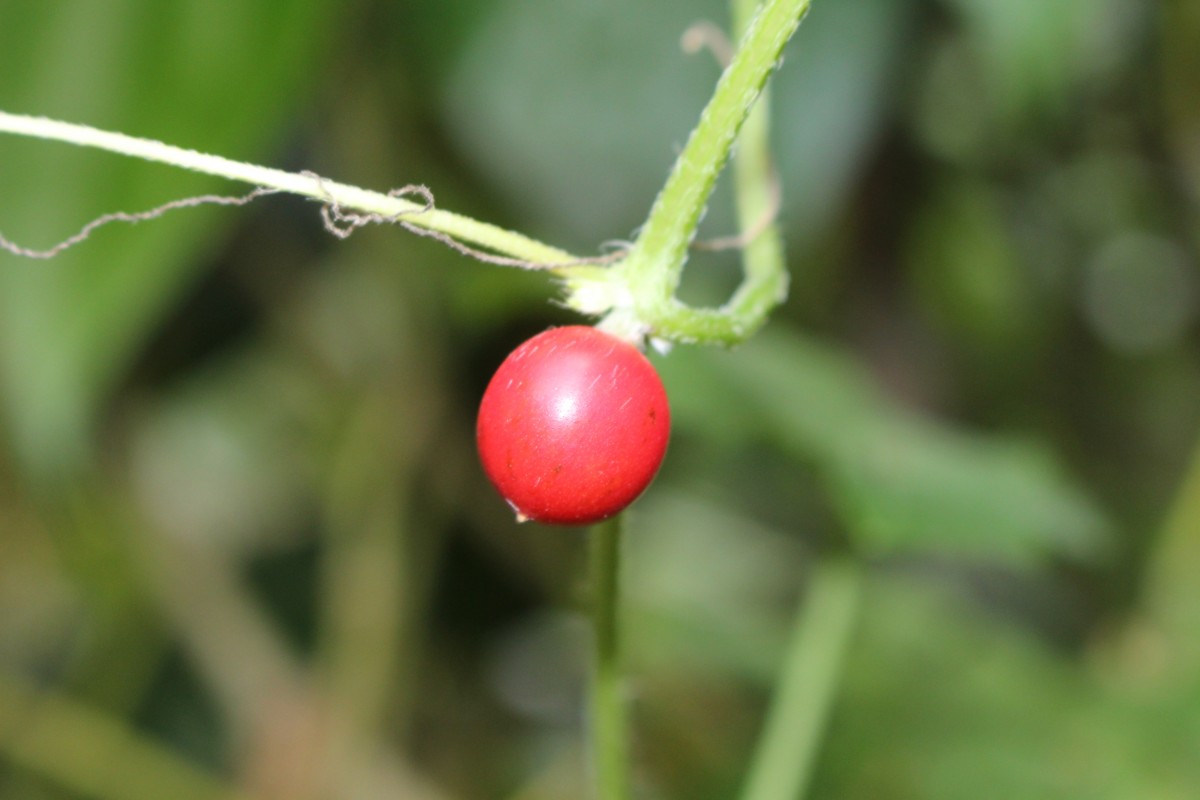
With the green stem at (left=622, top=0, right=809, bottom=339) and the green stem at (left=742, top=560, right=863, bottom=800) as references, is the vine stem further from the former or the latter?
the green stem at (left=742, top=560, right=863, bottom=800)

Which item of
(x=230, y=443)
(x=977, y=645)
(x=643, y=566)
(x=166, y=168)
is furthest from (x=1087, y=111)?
(x=230, y=443)

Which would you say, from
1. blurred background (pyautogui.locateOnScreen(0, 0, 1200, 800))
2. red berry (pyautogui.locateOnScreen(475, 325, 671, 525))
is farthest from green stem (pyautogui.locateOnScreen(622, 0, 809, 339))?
blurred background (pyautogui.locateOnScreen(0, 0, 1200, 800))

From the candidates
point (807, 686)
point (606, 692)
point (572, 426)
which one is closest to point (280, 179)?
point (572, 426)

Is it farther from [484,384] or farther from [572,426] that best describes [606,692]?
[484,384]

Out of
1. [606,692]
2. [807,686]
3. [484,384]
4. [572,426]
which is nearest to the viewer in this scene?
[572,426]

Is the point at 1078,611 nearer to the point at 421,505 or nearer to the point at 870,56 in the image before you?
the point at 421,505
